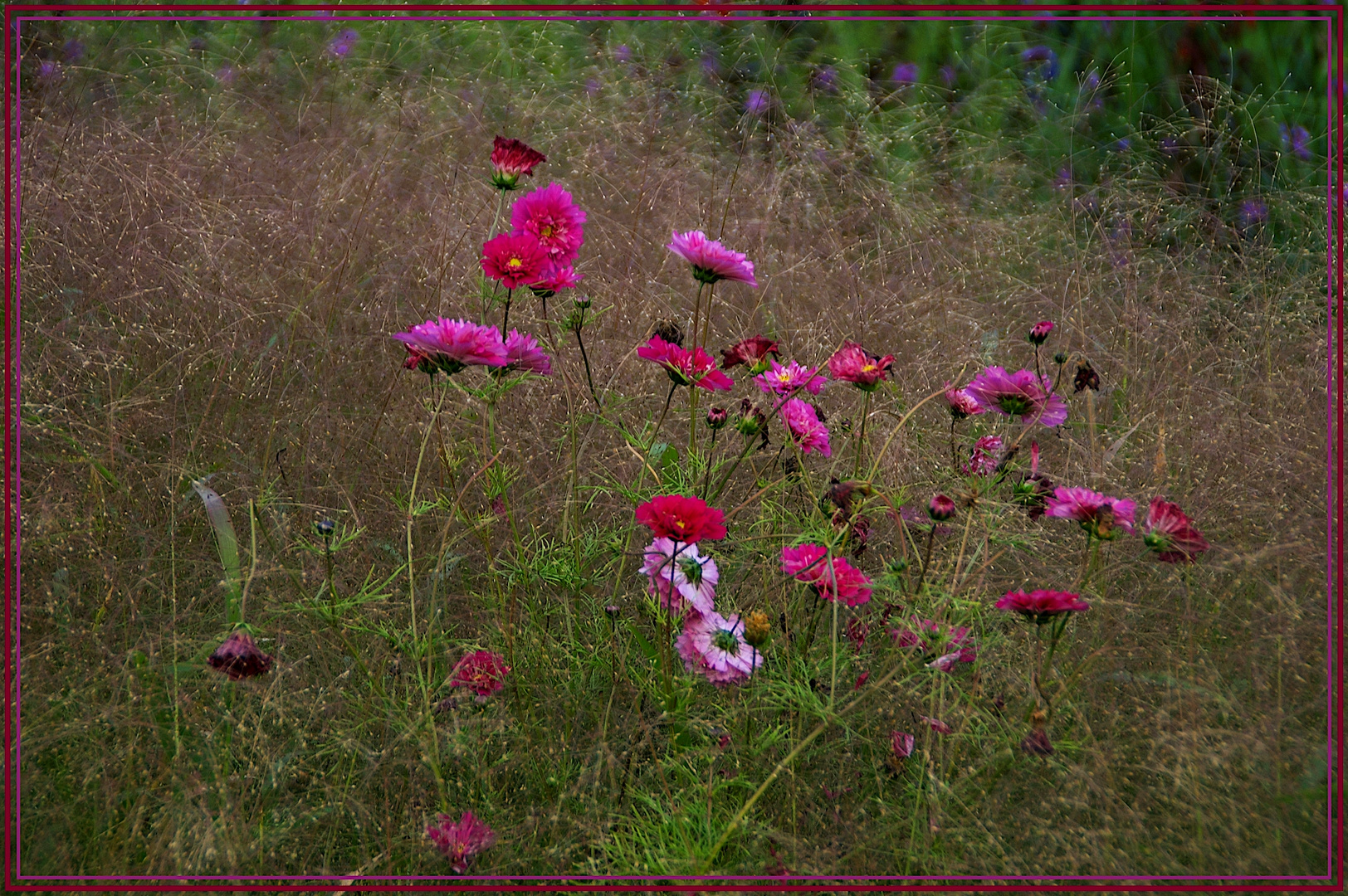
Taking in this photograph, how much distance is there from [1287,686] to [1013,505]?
39 cm

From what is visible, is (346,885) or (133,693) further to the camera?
(133,693)

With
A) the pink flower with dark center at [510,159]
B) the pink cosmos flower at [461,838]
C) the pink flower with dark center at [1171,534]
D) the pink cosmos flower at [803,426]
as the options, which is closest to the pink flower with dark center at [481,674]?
the pink cosmos flower at [461,838]

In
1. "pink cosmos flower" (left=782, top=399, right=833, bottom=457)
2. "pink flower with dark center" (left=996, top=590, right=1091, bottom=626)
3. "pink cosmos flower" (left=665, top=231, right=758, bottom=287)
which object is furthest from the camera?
"pink cosmos flower" (left=782, top=399, right=833, bottom=457)

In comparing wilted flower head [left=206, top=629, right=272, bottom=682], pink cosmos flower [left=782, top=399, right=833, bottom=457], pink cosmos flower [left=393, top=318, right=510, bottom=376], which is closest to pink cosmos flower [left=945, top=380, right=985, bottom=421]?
pink cosmos flower [left=782, top=399, right=833, bottom=457]

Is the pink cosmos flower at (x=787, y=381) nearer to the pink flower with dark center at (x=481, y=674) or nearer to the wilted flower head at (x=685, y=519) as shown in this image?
the wilted flower head at (x=685, y=519)

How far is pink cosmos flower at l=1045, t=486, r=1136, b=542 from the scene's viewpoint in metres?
0.90

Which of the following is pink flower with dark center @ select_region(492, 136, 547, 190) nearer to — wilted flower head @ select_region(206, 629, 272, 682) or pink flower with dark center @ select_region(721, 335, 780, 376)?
pink flower with dark center @ select_region(721, 335, 780, 376)

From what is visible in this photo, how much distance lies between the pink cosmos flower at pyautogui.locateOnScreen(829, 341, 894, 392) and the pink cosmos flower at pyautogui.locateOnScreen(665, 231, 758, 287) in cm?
13

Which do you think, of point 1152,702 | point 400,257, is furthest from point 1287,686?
point 400,257

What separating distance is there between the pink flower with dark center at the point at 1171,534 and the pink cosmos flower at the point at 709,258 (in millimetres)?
482

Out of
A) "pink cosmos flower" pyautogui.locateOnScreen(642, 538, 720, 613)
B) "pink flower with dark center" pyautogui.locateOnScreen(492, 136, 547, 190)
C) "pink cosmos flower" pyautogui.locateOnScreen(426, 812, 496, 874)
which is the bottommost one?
"pink cosmos flower" pyautogui.locateOnScreen(426, 812, 496, 874)

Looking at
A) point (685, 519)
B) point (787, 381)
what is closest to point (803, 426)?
point (787, 381)

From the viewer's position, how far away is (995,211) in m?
2.36

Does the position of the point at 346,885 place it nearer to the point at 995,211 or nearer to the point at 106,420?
the point at 106,420
